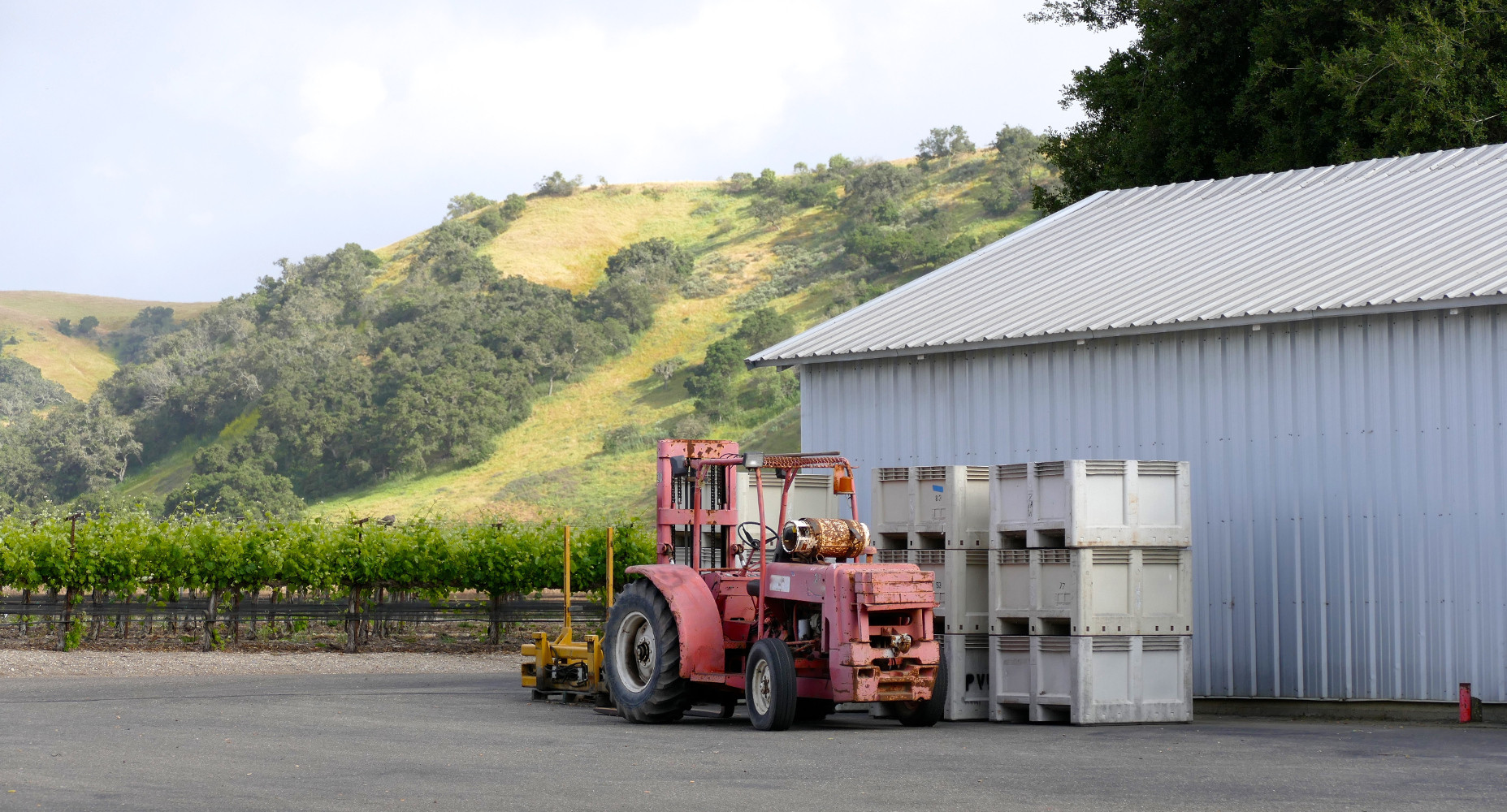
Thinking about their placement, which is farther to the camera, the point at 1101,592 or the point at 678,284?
the point at 678,284

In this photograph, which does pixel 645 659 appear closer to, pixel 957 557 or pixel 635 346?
pixel 957 557

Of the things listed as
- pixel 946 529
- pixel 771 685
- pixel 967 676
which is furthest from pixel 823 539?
pixel 967 676

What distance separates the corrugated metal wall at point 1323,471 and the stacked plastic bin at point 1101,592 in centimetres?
141

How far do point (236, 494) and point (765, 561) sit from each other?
2511 inches

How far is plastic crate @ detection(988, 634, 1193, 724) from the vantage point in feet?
45.9

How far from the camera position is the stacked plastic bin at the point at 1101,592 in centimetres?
1401

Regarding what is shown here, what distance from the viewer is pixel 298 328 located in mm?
91125

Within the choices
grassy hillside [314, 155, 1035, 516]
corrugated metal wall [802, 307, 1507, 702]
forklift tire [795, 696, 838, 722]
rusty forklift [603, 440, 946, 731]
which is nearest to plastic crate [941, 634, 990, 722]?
rusty forklift [603, 440, 946, 731]

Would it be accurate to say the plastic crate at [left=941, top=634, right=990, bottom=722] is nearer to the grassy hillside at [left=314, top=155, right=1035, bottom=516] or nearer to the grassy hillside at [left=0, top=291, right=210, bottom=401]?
the grassy hillside at [left=314, top=155, right=1035, bottom=516]

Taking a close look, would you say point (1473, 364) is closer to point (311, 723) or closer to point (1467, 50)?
point (311, 723)

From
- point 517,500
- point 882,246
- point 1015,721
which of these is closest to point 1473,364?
point 1015,721

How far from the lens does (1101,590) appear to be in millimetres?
14070

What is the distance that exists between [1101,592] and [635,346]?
7626 cm

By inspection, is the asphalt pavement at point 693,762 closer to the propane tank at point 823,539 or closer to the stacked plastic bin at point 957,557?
the stacked plastic bin at point 957,557
